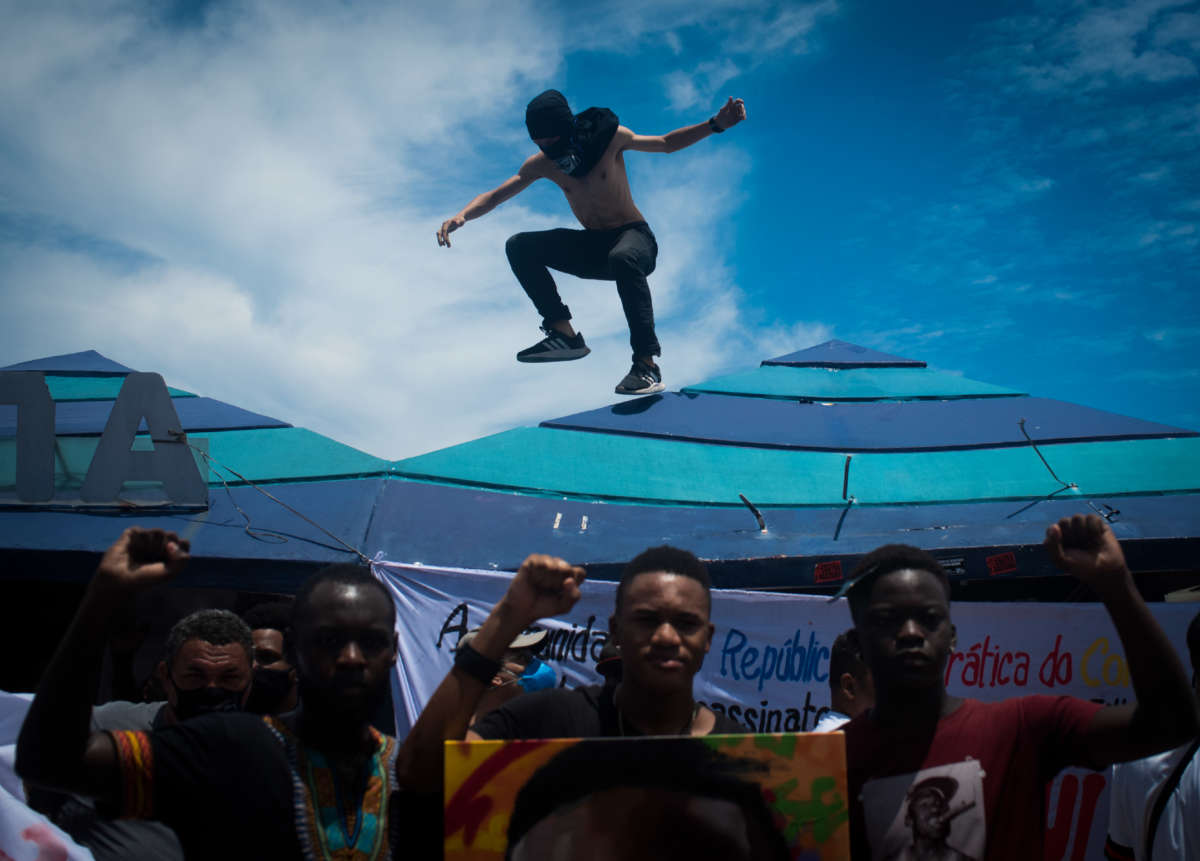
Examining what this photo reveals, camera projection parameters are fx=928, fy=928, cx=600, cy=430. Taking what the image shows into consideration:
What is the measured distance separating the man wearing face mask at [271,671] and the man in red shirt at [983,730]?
2452 mm

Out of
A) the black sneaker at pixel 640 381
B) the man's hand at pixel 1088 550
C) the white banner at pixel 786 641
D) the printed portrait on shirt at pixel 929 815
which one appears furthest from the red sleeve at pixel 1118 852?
the black sneaker at pixel 640 381

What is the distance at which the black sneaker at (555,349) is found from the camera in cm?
708

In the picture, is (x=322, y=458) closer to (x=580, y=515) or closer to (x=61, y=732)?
(x=580, y=515)

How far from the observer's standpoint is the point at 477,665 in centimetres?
177

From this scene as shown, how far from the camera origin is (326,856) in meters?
1.69

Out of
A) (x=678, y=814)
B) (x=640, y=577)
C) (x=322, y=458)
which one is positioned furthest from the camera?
(x=322, y=458)

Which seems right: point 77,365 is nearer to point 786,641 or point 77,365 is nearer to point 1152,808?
point 786,641

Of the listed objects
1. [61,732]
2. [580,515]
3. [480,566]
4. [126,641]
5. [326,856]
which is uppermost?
[580,515]

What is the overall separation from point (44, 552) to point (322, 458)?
5.95 ft

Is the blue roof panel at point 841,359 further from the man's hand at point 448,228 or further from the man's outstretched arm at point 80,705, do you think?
the man's outstretched arm at point 80,705

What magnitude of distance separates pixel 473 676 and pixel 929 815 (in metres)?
0.94

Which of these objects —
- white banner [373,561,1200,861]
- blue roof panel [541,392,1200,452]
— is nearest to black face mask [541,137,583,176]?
blue roof panel [541,392,1200,452]

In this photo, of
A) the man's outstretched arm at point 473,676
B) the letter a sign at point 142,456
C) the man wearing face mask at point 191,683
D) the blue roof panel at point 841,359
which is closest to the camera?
the man's outstretched arm at point 473,676

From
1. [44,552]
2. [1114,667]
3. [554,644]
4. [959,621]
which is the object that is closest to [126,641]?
[44,552]
